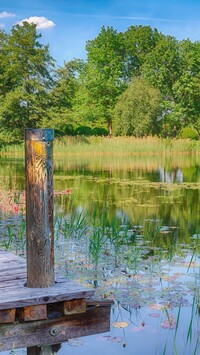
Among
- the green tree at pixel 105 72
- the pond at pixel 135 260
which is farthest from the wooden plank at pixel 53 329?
the green tree at pixel 105 72

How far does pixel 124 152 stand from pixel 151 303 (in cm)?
3235

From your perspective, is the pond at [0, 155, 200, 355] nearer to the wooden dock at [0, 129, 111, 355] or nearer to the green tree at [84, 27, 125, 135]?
the wooden dock at [0, 129, 111, 355]

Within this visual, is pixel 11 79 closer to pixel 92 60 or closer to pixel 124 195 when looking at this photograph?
pixel 92 60

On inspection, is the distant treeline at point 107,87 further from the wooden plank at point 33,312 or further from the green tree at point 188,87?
the wooden plank at point 33,312

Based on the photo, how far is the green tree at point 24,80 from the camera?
137 feet

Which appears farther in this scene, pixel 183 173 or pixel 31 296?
pixel 183 173

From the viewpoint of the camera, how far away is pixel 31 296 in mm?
3764

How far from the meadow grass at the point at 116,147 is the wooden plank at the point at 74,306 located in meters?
32.7

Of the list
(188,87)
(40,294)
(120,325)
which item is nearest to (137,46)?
(188,87)

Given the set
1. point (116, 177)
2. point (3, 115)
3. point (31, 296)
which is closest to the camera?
point (31, 296)

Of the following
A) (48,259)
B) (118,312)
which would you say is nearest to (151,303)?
(118,312)

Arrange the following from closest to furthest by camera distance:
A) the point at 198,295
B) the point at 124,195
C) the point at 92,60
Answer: the point at 198,295 → the point at 124,195 → the point at 92,60

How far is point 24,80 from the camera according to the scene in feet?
140

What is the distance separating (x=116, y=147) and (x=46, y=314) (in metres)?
34.5
